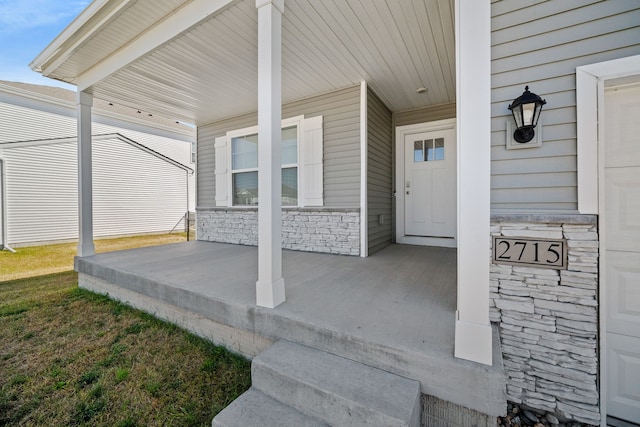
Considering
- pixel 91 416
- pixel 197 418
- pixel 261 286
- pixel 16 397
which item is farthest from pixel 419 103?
pixel 16 397

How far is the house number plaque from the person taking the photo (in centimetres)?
150

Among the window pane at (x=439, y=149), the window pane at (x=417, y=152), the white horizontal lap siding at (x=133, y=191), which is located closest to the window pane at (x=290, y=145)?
the window pane at (x=417, y=152)

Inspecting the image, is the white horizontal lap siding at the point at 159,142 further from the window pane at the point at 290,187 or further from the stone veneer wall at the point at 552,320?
the stone veneer wall at the point at 552,320

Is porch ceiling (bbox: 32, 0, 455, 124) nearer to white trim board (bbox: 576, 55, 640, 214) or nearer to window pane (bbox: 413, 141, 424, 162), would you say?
window pane (bbox: 413, 141, 424, 162)

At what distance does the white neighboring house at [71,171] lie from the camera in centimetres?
683

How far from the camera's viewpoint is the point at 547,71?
1.54 meters

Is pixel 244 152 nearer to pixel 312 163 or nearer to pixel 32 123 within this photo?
pixel 312 163

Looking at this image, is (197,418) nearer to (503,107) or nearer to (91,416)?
(91,416)

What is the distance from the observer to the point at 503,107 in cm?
165

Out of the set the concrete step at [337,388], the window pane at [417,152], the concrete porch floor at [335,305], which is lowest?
the concrete step at [337,388]

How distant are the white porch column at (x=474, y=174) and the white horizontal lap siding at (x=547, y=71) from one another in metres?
0.50

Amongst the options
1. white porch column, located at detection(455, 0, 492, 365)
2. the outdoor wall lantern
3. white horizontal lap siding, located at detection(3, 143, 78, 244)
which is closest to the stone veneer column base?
white porch column, located at detection(455, 0, 492, 365)

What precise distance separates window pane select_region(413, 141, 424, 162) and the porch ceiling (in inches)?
25.7

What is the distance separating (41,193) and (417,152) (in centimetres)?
984
